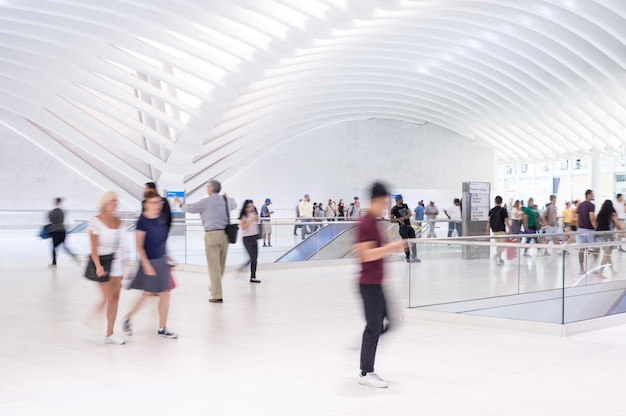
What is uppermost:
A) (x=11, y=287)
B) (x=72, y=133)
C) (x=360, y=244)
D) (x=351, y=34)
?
(x=351, y=34)

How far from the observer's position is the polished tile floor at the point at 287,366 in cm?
504

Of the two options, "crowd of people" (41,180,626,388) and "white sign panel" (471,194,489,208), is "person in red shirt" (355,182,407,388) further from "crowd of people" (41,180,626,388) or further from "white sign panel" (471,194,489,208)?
"white sign panel" (471,194,489,208)

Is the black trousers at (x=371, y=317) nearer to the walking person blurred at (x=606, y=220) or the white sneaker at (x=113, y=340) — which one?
the white sneaker at (x=113, y=340)

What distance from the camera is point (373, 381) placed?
18.2 ft

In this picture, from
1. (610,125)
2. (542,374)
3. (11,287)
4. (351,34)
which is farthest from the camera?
(610,125)

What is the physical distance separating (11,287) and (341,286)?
18.1 feet

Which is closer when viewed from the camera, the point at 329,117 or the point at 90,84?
the point at 90,84

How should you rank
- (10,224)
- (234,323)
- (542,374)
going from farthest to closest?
1. (10,224)
2. (234,323)
3. (542,374)

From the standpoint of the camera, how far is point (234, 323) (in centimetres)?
869

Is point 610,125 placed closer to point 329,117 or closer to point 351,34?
point 329,117

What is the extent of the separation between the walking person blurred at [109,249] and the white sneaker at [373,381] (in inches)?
114

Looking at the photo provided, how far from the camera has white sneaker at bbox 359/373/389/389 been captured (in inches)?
218

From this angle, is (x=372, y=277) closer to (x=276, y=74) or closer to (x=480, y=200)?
(x=480, y=200)

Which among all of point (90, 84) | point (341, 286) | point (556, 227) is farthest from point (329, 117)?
point (341, 286)
